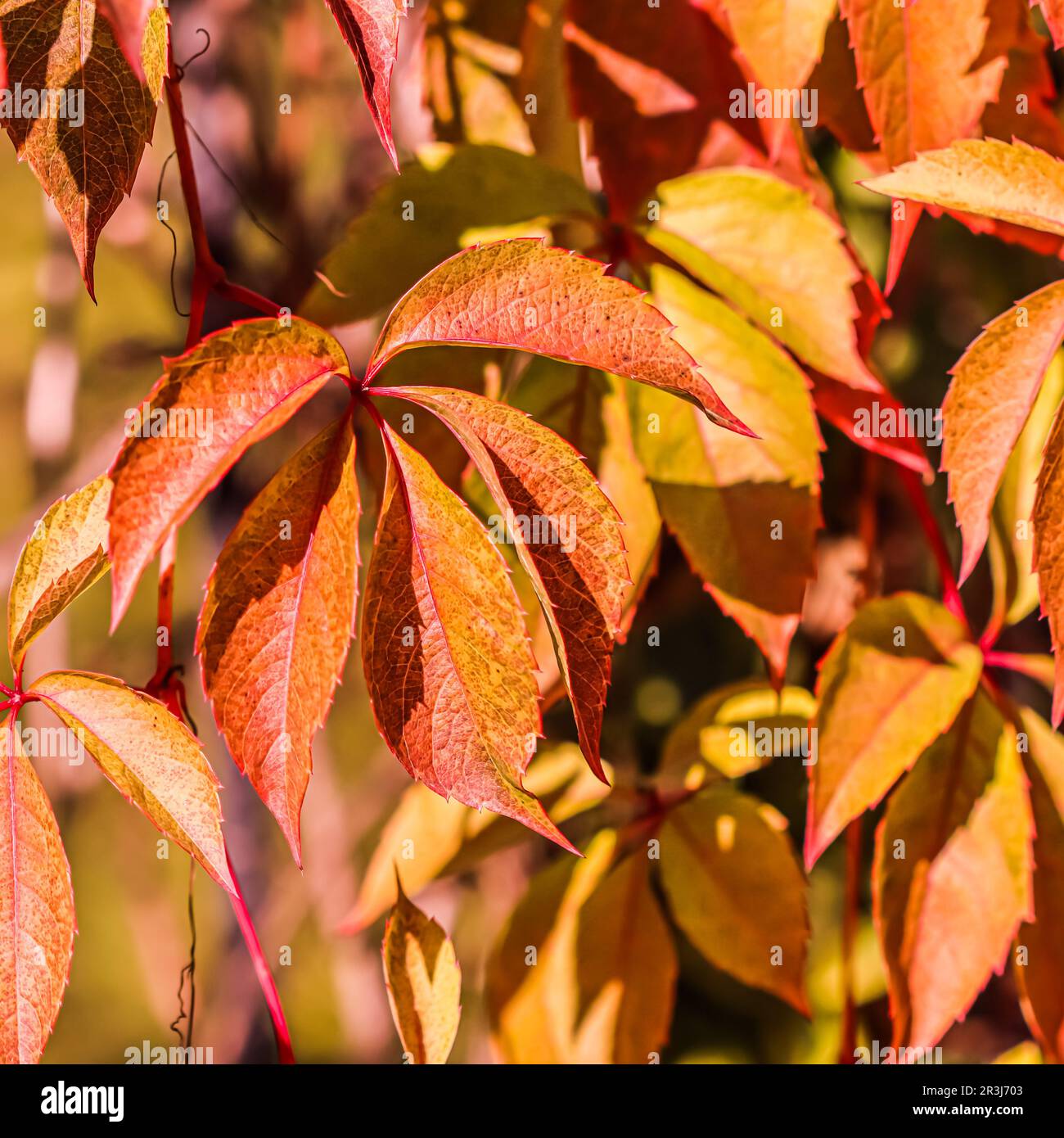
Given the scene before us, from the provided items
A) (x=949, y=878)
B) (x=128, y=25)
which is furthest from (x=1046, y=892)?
(x=128, y=25)

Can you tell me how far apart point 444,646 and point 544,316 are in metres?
0.13

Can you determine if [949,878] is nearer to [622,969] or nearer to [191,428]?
[622,969]

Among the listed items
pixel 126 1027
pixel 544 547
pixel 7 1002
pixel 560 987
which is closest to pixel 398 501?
pixel 544 547

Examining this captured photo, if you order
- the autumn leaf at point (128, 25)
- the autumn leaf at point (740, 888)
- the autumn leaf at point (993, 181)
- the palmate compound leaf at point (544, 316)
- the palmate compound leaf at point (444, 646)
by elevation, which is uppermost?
the autumn leaf at point (128, 25)

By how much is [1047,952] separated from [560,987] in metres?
0.30

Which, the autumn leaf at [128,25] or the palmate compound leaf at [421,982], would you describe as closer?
the autumn leaf at [128,25]

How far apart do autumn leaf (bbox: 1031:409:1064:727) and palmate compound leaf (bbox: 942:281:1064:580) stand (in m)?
0.02

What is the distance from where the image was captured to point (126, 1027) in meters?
0.65

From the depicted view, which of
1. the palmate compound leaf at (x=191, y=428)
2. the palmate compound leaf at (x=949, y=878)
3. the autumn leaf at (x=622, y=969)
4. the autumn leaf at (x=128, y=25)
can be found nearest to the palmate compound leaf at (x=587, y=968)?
the autumn leaf at (x=622, y=969)

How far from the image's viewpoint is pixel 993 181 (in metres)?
0.41

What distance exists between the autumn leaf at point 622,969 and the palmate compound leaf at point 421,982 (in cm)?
15

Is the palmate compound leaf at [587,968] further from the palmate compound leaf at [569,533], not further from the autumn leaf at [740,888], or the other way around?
the palmate compound leaf at [569,533]

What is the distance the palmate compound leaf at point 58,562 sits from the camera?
1.24 feet
